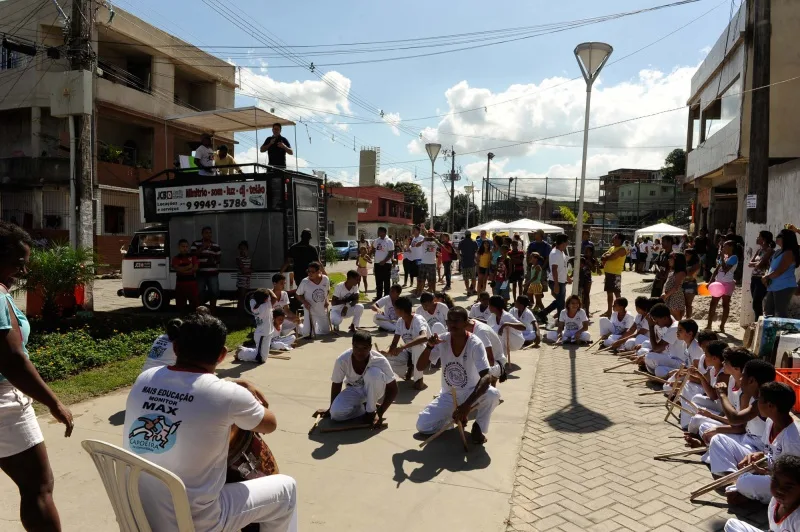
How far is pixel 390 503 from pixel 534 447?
1.70 metres

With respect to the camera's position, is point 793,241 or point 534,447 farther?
point 793,241

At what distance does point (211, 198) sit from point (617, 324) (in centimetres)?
841

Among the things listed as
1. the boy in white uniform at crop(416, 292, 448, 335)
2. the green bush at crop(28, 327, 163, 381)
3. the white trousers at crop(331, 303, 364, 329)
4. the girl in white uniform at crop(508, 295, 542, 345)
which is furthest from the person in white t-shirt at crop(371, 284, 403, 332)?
the green bush at crop(28, 327, 163, 381)

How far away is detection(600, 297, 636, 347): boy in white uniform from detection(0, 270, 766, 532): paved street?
2539mm

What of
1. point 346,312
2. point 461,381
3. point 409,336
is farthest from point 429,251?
point 461,381

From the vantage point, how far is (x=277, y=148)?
484 inches

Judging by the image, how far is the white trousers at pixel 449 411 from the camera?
4992 mm

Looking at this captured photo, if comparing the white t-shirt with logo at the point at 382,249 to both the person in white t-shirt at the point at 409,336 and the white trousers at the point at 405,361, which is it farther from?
the white trousers at the point at 405,361

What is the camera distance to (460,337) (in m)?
5.11

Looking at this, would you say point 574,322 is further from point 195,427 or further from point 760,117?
A: point 195,427

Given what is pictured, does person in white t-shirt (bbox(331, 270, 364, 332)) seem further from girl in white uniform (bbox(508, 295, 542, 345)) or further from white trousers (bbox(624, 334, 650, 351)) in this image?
white trousers (bbox(624, 334, 650, 351))

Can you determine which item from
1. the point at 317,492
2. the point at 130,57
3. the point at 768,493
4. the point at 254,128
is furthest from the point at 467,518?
the point at 130,57

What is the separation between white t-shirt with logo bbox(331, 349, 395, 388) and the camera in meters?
5.36

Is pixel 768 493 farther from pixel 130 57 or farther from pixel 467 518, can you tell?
pixel 130 57
